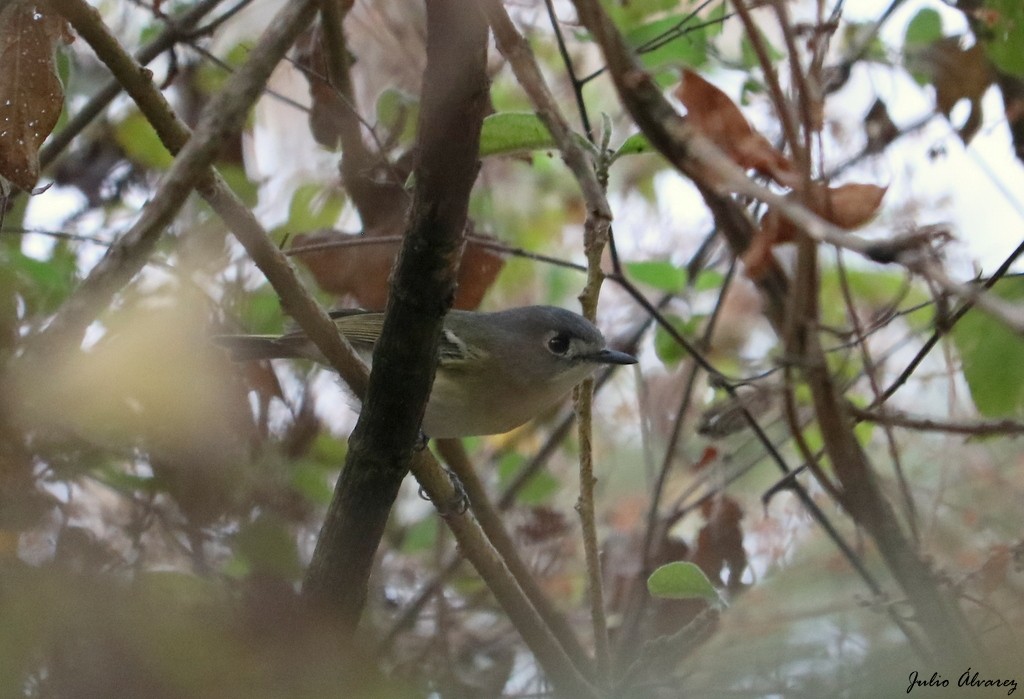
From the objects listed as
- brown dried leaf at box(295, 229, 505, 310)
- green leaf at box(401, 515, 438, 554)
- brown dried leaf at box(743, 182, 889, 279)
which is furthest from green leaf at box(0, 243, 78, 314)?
brown dried leaf at box(743, 182, 889, 279)

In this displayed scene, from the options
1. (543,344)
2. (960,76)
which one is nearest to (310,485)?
(543,344)

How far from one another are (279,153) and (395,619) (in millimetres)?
2231

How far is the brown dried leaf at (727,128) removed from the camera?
182 cm

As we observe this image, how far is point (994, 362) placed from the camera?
2303 mm

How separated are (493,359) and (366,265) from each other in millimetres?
507

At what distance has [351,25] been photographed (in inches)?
155

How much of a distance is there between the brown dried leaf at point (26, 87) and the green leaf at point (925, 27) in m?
2.21

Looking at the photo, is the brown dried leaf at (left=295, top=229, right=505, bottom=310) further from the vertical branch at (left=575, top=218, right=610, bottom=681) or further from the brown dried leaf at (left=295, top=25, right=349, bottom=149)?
the vertical branch at (left=575, top=218, right=610, bottom=681)

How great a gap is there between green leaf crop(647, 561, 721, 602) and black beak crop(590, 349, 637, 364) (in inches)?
37.3

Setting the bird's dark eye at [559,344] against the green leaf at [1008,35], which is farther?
the bird's dark eye at [559,344]

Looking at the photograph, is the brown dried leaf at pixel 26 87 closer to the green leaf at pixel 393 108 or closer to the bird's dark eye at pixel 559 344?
the green leaf at pixel 393 108

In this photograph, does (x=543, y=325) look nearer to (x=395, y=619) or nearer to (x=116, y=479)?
(x=395, y=619)

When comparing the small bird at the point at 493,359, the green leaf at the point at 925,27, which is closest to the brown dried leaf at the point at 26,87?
the small bird at the point at 493,359

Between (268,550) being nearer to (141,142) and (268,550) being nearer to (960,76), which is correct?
(141,142)
